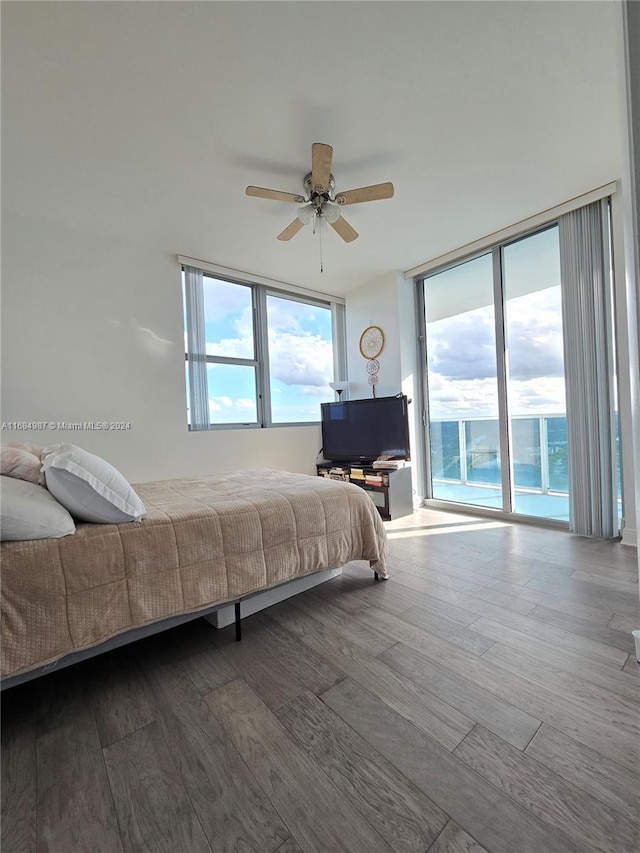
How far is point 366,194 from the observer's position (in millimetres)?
2246

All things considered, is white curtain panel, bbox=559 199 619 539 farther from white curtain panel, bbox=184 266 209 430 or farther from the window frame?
white curtain panel, bbox=184 266 209 430

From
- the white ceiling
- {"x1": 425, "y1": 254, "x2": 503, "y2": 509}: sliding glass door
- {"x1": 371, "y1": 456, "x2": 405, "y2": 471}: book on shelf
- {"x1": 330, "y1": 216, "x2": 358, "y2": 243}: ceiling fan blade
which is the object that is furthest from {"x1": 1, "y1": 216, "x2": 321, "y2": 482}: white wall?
{"x1": 425, "y1": 254, "x2": 503, "y2": 509}: sliding glass door

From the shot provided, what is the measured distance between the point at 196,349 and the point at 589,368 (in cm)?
355

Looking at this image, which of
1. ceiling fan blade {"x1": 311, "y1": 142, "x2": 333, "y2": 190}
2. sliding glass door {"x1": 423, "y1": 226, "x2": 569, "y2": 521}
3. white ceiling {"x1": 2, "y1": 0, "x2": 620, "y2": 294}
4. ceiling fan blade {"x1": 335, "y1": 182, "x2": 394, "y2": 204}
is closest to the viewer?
white ceiling {"x1": 2, "y1": 0, "x2": 620, "y2": 294}

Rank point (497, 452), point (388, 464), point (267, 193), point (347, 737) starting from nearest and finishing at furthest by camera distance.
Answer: point (347, 737)
point (267, 193)
point (497, 452)
point (388, 464)

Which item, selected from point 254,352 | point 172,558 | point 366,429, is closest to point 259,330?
point 254,352

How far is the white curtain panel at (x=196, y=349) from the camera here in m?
3.59

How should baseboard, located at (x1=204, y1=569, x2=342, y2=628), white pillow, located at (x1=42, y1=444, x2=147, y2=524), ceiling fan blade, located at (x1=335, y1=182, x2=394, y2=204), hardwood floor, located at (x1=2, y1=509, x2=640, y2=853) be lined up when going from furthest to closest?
ceiling fan blade, located at (x1=335, y1=182, x2=394, y2=204)
baseboard, located at (x1=204, y1=569, x2=342, y2=628)
white pillow, located at (x1=42, y1=444, x2=147, y2=524)
hardwood floor, located at (x1=2, y1=509, x2=640, y2=853)

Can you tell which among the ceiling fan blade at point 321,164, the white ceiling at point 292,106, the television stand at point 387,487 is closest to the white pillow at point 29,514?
the white ceiling at point 292,106

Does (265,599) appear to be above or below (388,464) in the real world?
below

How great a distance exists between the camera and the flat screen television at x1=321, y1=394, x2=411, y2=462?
385 centimetres

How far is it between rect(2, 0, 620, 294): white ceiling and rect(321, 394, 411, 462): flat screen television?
1894 mm

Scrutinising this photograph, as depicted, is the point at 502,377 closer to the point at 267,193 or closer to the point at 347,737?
the point at 267,193

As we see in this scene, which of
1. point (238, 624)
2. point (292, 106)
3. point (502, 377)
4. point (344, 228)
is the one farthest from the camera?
point (502, 377)
